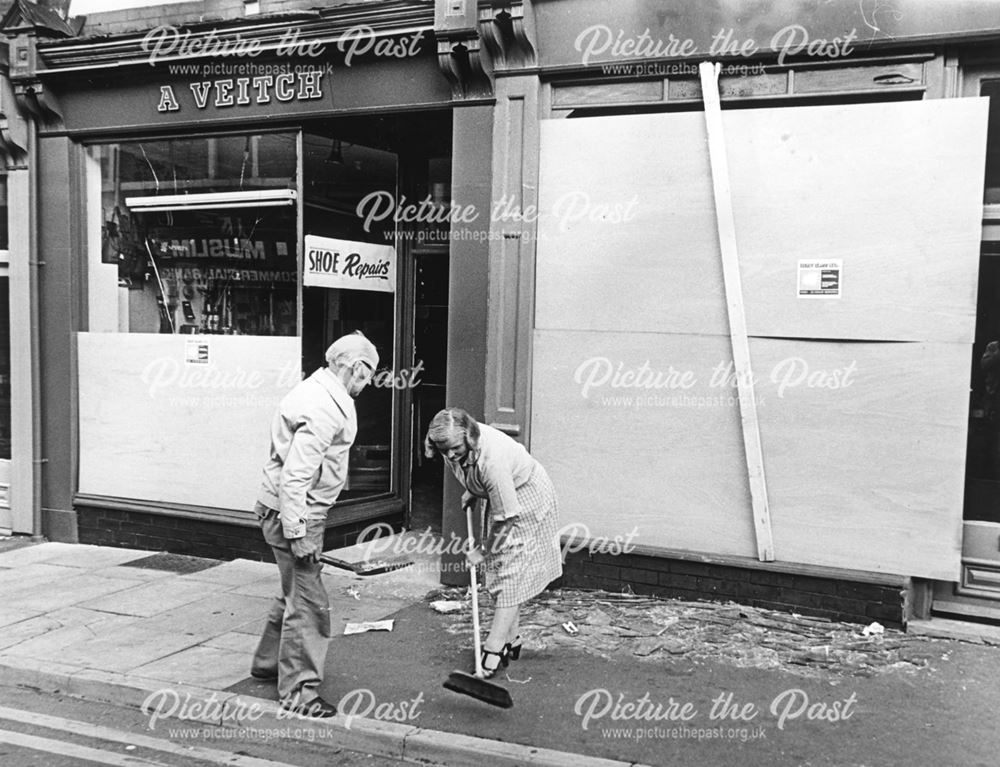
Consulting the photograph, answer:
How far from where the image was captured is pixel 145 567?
8656 mm

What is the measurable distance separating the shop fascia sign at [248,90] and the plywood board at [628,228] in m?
2.38

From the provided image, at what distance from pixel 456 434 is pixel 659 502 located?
249 cm

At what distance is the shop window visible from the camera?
894cm

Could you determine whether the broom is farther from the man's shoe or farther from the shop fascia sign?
the shop fascia sign

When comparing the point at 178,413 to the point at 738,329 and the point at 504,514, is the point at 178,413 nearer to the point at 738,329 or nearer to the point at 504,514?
the point at 504,514

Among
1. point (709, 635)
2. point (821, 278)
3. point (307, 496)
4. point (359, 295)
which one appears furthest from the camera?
point (359, 295)

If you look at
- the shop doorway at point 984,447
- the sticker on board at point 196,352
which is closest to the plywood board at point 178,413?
the sticker on board at point 196,352

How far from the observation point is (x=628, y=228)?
7.34 meters

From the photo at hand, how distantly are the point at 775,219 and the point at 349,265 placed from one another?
4134 mm

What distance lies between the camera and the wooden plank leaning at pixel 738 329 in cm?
695

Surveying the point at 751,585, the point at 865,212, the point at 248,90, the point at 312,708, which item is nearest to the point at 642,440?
the point at 751,585

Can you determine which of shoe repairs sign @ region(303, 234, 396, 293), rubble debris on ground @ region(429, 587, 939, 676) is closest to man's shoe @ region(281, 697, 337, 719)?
rubble debris on ground @ region(429, 587, 939, 676)

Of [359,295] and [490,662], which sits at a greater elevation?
[359,295]

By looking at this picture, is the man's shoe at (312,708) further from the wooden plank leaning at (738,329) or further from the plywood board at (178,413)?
the plywood board at (178,413)
